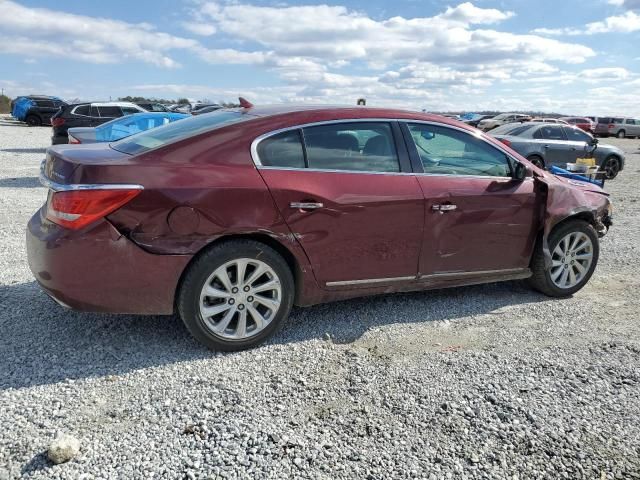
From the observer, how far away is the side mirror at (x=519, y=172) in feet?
14.7

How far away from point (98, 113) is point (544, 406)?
17.8 metres

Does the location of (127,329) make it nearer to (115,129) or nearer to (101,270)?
(101,270)

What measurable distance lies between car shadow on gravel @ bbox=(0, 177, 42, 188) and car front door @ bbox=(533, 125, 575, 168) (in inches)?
461

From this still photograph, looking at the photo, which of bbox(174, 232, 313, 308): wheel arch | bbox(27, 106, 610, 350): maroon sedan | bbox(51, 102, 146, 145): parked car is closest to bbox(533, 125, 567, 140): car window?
bbox(27, 106, 610, 350): maroon sedan

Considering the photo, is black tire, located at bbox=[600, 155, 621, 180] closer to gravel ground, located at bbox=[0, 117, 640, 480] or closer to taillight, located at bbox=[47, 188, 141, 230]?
gravel ground, located at bbox=[0, 117, 640, 480]

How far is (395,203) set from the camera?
3.92 m

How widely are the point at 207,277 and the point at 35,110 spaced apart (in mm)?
33455

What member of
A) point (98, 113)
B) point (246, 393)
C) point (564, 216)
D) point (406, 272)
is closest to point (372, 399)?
point (246, 393)

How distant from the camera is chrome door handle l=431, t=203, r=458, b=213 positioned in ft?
13.4

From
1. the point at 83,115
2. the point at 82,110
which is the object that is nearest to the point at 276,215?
the point at 83,115

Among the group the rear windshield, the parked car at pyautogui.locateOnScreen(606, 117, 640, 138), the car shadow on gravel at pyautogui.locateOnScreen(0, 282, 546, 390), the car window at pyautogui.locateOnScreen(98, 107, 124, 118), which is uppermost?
the parked car at pyautogui.locateOnScreen(606, 117, 640, 138)

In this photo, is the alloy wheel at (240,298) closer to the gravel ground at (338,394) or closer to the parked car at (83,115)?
the gravel ground at (338,394)

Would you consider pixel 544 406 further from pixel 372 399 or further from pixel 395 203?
pixel 395 203

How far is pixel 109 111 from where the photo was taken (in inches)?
733
